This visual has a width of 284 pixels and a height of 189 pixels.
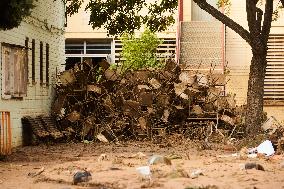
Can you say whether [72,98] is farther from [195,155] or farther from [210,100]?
[195,155]

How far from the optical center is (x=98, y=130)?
1967 cm

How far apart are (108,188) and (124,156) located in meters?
5.07

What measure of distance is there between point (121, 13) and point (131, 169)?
24.7 feet

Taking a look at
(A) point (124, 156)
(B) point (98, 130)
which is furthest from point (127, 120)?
(A) point (124, 156)

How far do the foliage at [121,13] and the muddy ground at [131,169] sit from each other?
12.1 ft

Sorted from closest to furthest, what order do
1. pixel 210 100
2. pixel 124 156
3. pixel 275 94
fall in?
1. pixel 124 156
2. pixel 210 100
3. pixel 275 94

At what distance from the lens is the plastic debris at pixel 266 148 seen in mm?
14289

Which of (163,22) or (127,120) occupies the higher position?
(163,22)

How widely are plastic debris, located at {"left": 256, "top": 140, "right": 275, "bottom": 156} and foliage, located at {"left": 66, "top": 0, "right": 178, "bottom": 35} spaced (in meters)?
5.47

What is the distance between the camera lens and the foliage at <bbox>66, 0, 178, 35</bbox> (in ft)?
58.9

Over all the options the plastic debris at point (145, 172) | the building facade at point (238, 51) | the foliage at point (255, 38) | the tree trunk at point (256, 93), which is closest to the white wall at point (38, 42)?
the foliage at point (255, 38)

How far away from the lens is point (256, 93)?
55.9 ft

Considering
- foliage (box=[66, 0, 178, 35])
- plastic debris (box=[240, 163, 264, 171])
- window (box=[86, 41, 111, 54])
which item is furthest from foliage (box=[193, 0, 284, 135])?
window (box=[86, 41, 111, 54])

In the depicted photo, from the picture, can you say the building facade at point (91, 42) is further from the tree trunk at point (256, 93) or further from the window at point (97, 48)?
the tree trunk at point (256, 93)
